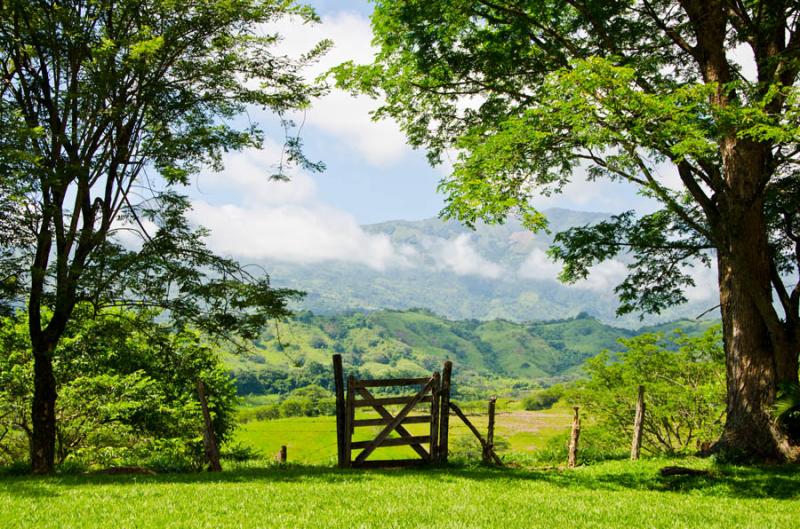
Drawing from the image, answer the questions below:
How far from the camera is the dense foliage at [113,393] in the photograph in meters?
18.3

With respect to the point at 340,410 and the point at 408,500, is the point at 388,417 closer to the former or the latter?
the point at 340,410

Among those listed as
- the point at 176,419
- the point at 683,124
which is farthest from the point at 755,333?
the point at 176,419

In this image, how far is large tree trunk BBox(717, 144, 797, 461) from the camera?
1405 cm

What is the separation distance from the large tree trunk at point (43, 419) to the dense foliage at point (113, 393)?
194cm

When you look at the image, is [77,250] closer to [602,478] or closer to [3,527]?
[3,527]

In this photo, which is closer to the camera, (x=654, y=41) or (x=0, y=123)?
(x=0, y=123)

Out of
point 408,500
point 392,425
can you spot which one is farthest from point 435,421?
point 408,500

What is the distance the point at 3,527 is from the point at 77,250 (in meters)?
9.19

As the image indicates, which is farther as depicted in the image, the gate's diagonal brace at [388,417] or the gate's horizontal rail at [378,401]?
the gate's diagonal brace at [388,417]

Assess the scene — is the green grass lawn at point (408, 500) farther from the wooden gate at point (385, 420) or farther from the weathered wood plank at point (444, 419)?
the weathered wood plank at point (444, 419)

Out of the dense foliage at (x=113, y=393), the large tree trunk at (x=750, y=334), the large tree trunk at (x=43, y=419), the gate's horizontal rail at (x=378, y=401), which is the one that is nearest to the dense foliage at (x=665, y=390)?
the large tree trunk at (x=750, y=334)

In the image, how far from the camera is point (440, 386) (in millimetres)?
16719

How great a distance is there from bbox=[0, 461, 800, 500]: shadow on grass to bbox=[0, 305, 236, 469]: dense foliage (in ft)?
14.5

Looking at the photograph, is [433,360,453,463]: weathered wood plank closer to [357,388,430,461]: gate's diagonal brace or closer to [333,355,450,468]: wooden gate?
[333,355,450,468]: wooden gate
